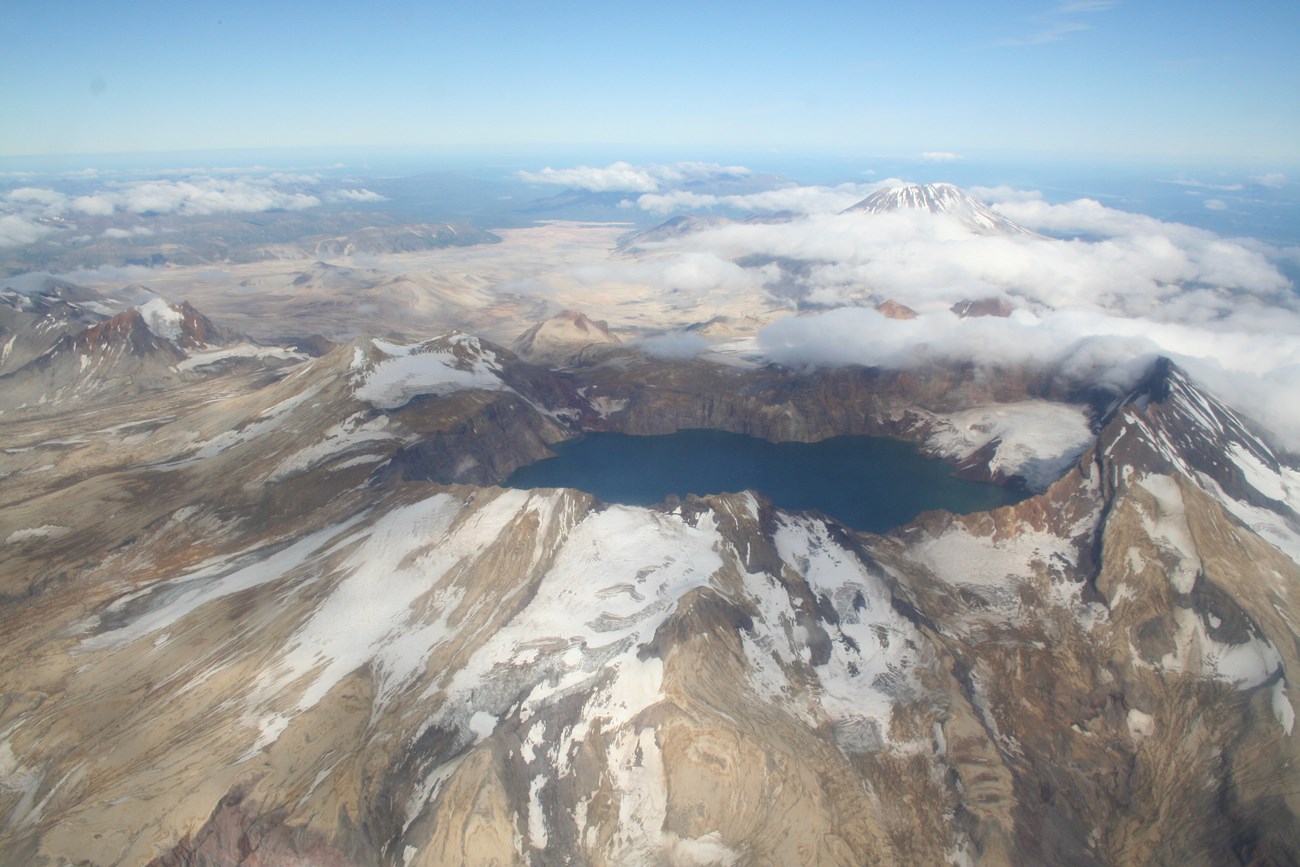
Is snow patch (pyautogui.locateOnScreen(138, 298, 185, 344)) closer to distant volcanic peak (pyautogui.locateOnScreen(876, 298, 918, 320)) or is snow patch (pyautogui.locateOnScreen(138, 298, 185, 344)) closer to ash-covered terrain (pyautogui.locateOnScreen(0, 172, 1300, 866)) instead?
ash-covered terrain (pyautogui.locateOnScreen(0, 172, 1300, 866))

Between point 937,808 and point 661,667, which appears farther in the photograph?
point 661,667

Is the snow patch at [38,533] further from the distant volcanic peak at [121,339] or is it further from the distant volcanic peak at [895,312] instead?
the distant volcanic peak at [895,312]

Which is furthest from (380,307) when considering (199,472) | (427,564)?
(427,564)

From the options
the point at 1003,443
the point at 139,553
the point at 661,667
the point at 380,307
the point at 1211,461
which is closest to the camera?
the point at 661,667

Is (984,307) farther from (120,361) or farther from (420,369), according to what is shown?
(120,361)

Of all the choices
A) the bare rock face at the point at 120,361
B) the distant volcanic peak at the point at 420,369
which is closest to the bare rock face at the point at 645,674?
the distant volcanic peak at the point at 420,369

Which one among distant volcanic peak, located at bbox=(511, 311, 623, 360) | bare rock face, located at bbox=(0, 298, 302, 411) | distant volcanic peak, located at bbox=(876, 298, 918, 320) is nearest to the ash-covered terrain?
bare rock face, located at bbox=(0, 298, 302, 411)

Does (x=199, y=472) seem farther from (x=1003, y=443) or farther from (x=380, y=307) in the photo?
(x=380, y=307)

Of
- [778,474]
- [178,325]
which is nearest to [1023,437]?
[778,474]
